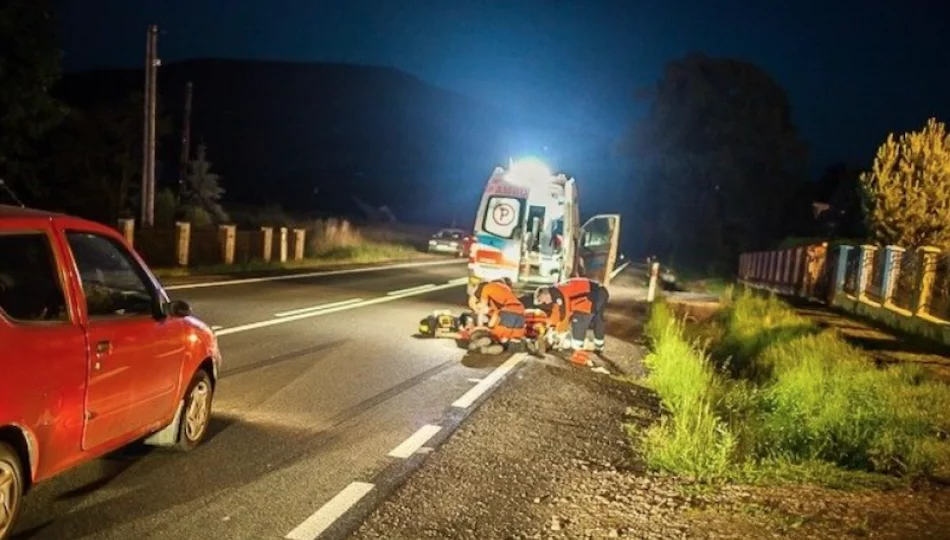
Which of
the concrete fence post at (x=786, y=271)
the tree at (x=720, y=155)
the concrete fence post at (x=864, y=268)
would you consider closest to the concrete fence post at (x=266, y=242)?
the concrete fence post at (x=786, y=271)

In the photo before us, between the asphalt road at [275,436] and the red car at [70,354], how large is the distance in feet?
1.17

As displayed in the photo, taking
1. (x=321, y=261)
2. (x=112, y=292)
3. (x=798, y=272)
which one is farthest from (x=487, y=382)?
(x=321, y=261)

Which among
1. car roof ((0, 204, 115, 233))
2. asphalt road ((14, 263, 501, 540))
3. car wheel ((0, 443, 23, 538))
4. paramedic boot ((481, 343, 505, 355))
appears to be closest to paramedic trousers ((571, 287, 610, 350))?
paramedic boot ((481, 343, 505, 355))

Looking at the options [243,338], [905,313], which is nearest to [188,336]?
[243,338]

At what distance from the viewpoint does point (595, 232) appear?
25.4 m

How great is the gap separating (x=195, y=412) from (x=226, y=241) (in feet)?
70.2

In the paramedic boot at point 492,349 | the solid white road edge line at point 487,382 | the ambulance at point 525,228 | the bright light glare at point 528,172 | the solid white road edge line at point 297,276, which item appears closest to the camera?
the solid white road edge line at point 487,382

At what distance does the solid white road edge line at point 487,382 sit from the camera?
9.58 meters

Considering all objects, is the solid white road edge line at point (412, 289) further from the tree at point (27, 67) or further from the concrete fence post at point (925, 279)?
the tree at point (27, 67)

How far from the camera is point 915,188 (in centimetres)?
2405

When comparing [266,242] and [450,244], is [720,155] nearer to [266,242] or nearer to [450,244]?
[450,244]

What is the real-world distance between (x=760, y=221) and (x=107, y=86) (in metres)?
106

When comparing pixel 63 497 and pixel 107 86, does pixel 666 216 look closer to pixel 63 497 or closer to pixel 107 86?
pixel 63 497

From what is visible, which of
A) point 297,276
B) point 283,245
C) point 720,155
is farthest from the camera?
point 720,155
